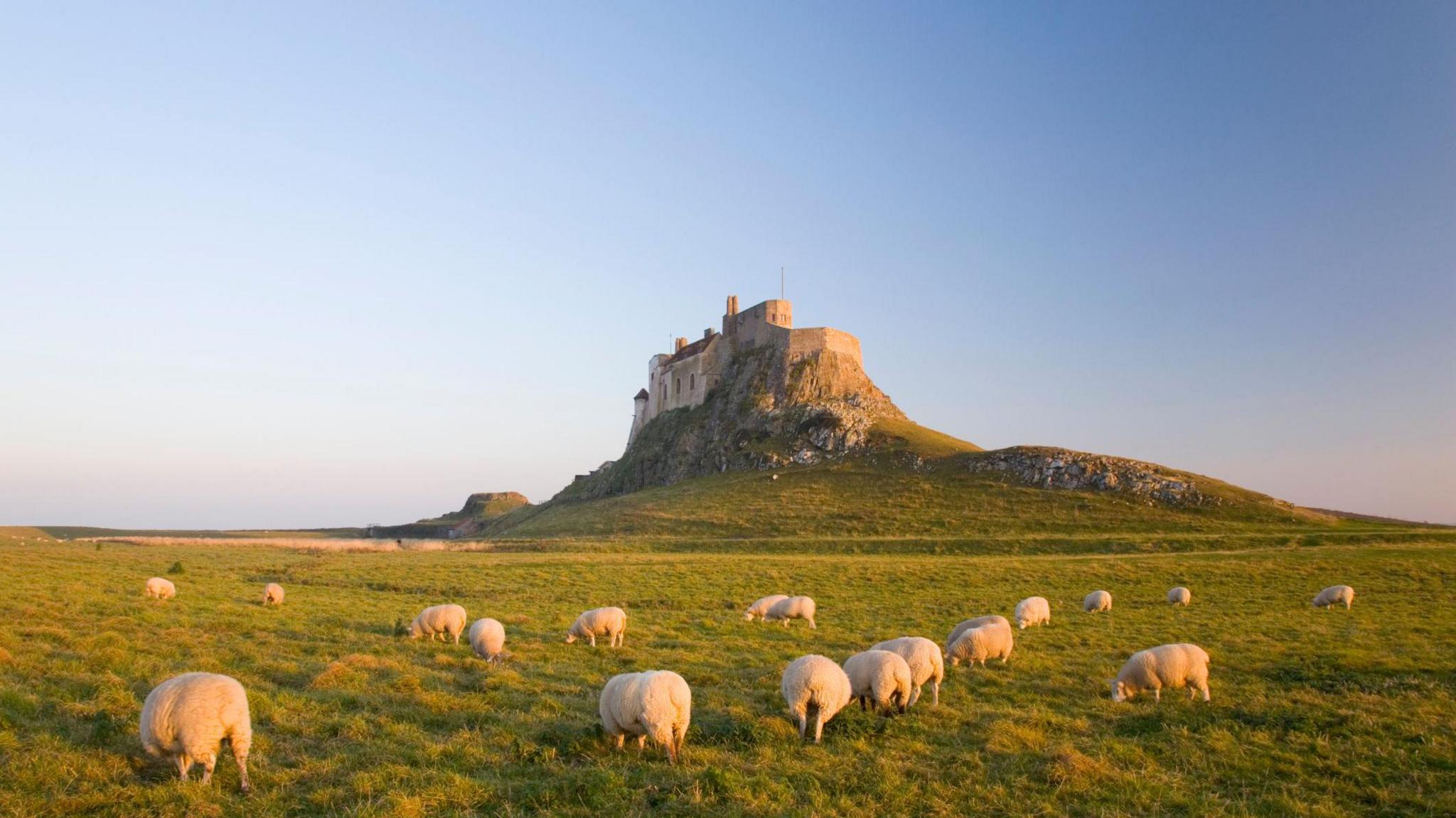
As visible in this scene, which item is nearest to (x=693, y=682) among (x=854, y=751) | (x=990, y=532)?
(x=854, y=751)

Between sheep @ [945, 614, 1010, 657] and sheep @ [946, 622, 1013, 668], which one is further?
sheep @ [945, 614, 1010, 657]

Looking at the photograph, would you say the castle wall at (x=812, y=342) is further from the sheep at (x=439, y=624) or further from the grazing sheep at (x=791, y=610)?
the sheep at (x=439, y=624)

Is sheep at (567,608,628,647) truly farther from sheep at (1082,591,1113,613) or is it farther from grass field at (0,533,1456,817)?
sheep at (1082,591,1113,613)

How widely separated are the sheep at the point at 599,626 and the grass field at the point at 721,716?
2.31 feet

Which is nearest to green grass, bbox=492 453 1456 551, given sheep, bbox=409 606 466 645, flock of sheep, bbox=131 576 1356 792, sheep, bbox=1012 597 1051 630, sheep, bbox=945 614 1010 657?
sheep, bbox=1012 597 1051 630

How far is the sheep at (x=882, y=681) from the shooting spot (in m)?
11.7

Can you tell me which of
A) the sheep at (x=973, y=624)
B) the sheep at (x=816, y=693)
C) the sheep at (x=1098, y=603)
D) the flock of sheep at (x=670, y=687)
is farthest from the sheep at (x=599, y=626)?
the sheep at (x=1098, y=603)

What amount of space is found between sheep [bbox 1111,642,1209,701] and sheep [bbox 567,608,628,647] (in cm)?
1064

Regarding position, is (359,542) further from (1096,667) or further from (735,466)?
(1096,667)

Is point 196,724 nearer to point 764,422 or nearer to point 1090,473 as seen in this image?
point 1090,473

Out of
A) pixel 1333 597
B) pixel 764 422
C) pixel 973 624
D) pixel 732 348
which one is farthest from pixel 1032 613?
pixel 732 348

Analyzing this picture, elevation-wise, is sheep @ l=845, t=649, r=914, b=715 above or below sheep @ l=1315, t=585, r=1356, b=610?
above

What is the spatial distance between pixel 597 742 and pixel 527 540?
170ft

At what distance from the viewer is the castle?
98062mm
